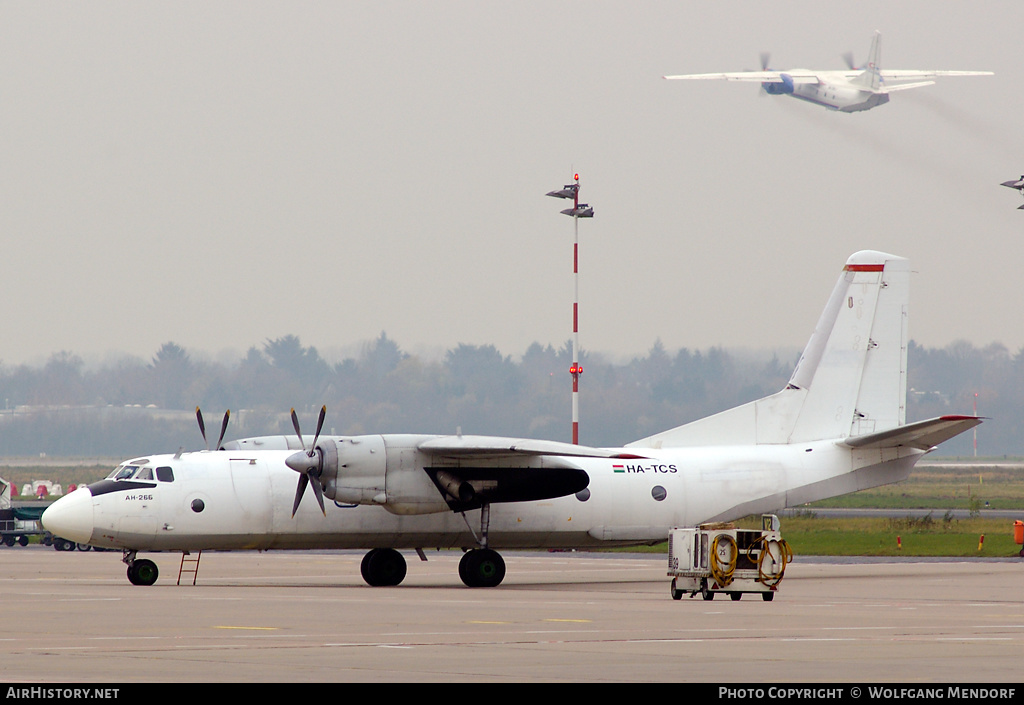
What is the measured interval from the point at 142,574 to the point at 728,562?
12.6 meters

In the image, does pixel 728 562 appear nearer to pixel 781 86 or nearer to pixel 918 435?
pixel 918 435

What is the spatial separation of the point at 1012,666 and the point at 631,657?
393cm

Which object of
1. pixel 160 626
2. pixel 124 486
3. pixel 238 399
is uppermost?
pixel 238 399

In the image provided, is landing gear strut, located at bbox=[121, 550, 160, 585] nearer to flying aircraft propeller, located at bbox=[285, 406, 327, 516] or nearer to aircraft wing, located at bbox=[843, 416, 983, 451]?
flying aircraft propeller, located at bbox=[285, 406, 327, 516]

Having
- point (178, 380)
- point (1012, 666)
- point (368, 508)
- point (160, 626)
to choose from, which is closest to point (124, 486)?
point (368, 508)

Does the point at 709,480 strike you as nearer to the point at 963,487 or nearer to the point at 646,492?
the point at 646,492

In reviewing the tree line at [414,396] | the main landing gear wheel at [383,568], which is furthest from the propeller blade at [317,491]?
the tree line at [414,396]

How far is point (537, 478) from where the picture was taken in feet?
98.3

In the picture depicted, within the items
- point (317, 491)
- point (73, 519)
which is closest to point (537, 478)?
point (317, 491)

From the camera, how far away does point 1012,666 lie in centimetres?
1413

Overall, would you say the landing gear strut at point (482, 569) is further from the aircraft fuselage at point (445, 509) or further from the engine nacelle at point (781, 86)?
the engine nacelle at point (781, 86)

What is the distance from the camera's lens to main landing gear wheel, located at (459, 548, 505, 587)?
96.2 ft

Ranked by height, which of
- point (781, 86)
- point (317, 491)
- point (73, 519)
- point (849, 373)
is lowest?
point (73, 519)
